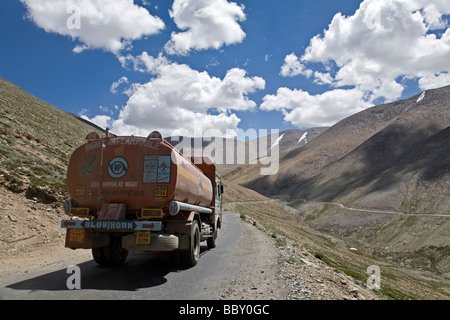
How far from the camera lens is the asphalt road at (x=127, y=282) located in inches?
300

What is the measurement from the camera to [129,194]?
963 centimetres

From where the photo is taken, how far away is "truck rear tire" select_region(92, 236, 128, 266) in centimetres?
1087

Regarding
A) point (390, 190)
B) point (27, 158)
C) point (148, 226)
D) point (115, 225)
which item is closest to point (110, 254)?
point (115, 225)

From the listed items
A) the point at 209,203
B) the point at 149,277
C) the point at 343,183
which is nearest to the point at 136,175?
the point at 149,277

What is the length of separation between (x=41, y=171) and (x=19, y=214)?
18.8 feet

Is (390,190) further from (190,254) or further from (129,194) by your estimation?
(129,194)

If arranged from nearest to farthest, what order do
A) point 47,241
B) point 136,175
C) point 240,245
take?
1. point 136,175
2. point 47,241
3. point 240,245

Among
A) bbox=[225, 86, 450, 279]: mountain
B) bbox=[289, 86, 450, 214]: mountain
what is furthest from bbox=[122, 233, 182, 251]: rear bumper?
bbox=[289, 86, 450, 214]: mountain

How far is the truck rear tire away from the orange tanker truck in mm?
1299

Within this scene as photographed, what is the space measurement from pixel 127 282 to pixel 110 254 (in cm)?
232

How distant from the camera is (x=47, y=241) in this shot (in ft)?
50.2

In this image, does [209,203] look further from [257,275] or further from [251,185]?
[251,185]

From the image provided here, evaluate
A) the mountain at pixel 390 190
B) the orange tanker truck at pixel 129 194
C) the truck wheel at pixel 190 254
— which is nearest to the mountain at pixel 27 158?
the orange tanker truck at pixel 129 194

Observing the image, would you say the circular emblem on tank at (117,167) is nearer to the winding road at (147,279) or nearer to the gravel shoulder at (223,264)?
the winding road at (147,279)
